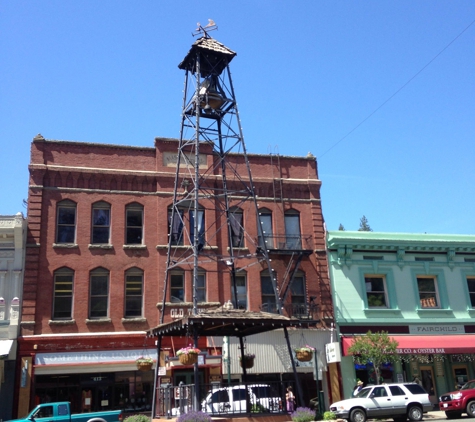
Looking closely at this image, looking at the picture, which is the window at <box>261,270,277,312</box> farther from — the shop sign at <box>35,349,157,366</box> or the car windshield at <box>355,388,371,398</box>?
the car windshield at <box>355,388,371,398</box>

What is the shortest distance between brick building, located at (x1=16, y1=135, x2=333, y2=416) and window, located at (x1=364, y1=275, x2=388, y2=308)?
8.64ft

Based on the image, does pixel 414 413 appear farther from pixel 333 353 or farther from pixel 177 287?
pixel 177 287

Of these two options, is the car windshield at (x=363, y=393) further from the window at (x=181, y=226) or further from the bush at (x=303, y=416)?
the window at (x=181, y=226)

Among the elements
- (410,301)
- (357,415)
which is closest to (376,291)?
(410,301)

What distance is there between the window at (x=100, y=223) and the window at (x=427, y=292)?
1845 centimetres

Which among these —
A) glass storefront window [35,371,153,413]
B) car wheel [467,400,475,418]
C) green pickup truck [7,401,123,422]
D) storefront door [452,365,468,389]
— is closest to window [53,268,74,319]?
glass storefront window [35,371,153,413]

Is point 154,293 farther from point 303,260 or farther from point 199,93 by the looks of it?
point 199,93

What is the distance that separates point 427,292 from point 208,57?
1955 centimetres

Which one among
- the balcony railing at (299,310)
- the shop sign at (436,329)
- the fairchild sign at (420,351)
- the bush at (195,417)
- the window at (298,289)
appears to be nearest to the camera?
the bush at (195,417)

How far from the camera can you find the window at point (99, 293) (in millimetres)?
29438

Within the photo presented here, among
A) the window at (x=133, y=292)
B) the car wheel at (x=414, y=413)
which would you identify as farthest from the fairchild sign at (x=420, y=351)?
the window at (x=133, y=292)

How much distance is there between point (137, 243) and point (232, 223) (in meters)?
5.69

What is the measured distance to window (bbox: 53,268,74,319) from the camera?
94.9ft

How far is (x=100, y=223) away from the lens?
30969 millimetres
